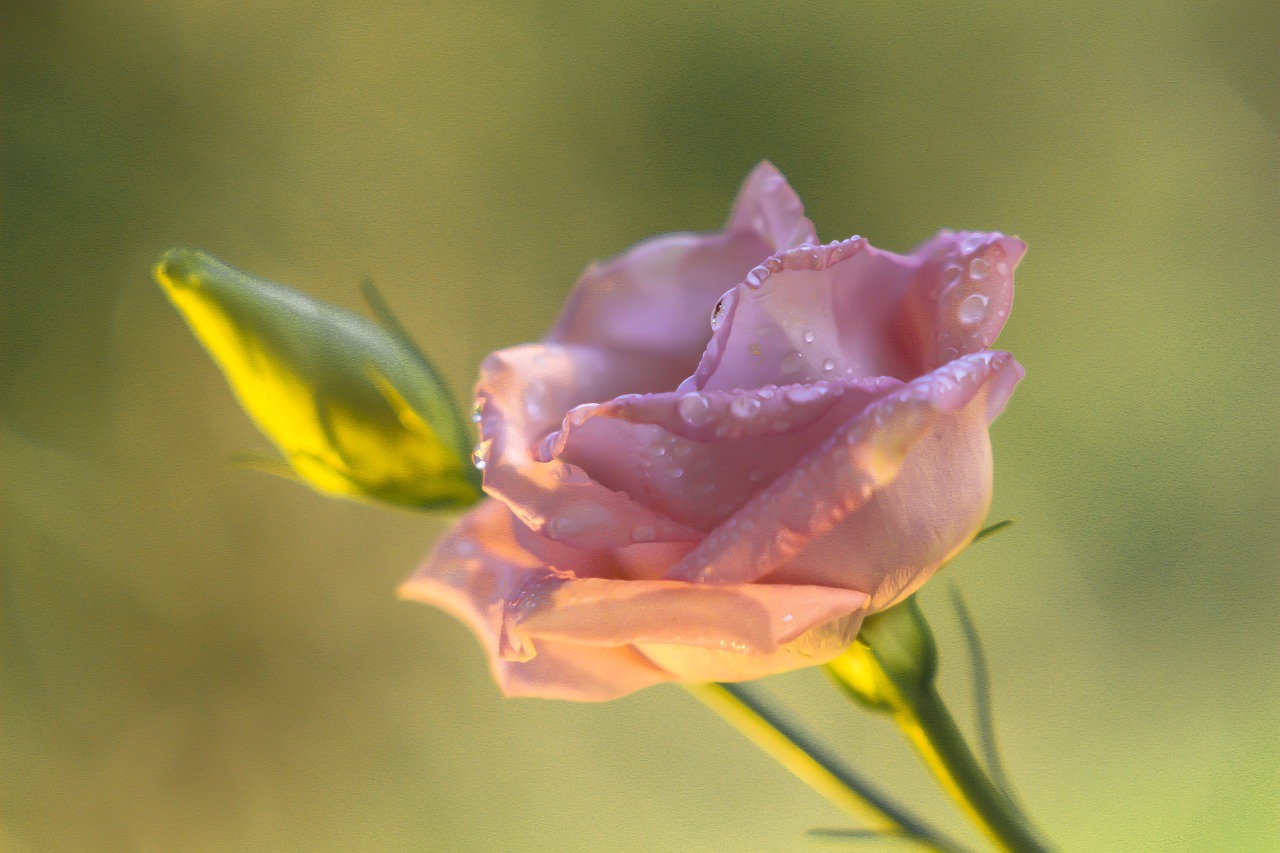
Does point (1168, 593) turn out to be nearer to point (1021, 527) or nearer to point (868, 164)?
point (1021, 527)

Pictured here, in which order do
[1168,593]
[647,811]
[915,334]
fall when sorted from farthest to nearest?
[647,811] < [1168,593] < [915,334]

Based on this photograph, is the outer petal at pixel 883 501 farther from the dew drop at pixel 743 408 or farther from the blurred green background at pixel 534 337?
the blurred green background at pixel 534 337

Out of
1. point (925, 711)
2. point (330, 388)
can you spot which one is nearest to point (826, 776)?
point (925, 711)

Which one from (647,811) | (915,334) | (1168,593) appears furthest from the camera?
(647,811)

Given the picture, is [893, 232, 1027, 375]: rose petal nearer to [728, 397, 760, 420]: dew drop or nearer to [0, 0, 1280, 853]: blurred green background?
[728, 397, 760, 420]: dew drop

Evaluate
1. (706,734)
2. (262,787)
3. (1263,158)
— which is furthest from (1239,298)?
(262,787)

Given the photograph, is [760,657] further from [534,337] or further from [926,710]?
[534,337]

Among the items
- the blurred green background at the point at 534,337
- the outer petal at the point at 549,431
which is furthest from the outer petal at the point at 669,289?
the blurred green background at the point at 534,337
